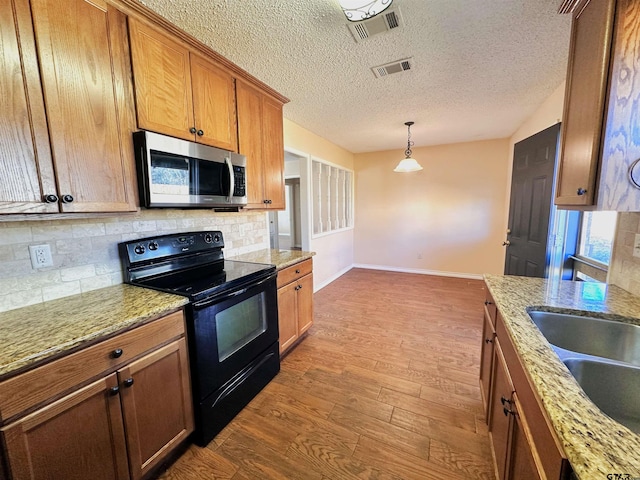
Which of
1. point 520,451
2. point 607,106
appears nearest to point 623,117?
point 607,106

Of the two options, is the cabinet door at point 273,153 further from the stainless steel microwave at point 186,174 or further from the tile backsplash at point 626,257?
the tile backsplash at point 626,257

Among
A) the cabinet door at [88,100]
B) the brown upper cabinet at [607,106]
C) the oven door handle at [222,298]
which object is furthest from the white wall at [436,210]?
the cabinet door at [88,100]

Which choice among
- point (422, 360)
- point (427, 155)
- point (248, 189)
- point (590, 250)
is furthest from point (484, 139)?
point (248, 189)

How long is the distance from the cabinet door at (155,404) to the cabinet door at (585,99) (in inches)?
81.9

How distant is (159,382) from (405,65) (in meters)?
2.61

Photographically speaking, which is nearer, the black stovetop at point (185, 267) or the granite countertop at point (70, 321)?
the granite countertop at point (70, 321)

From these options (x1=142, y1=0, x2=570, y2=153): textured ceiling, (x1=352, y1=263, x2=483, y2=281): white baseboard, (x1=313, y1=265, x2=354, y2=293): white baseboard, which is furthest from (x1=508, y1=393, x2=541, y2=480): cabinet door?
(x1=352, y1=263, x2=483, y2=281): white baseboard

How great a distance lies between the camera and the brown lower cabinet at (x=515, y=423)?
2.17 ft

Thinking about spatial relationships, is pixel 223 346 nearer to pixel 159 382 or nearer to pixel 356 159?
pixel 159 382

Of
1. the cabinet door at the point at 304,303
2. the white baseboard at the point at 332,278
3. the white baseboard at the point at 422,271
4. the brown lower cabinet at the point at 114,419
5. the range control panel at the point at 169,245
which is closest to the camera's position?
the brown lower cabinet at the point at 114,419

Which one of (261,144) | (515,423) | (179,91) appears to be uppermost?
(179,91)

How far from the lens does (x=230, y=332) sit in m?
1.65

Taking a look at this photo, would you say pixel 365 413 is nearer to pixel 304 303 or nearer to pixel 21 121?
pixel 304 303

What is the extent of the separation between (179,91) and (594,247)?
3322mm
